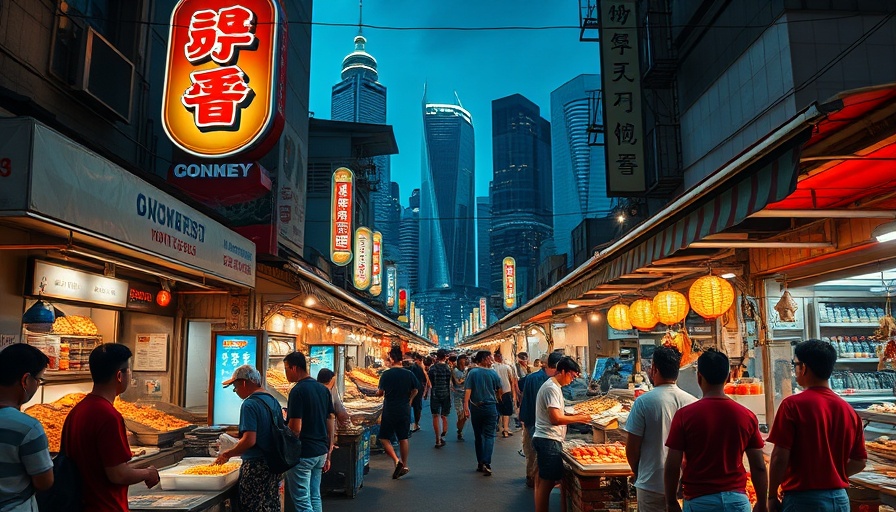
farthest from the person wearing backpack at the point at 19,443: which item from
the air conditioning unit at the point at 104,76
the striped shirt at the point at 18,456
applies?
the air conditioning unit at the point at 104,76

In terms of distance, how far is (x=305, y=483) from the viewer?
6.76 meters

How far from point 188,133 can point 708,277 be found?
7.00 metres

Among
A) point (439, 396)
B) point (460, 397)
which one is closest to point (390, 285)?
point (460, 397)

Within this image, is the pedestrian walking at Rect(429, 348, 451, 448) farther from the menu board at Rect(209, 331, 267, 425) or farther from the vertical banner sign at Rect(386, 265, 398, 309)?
the vertical banner sign at Rect(386, 265, 398, 309)

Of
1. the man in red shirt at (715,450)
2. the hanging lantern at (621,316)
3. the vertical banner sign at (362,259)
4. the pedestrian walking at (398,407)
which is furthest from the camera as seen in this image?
the vertical banner sign at (362,259)

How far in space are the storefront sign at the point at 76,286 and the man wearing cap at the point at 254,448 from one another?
3.52 m

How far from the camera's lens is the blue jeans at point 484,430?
11.1 m

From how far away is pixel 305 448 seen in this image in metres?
6.80

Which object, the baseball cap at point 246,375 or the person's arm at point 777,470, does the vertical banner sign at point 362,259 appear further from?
the person's arm at point 777,470

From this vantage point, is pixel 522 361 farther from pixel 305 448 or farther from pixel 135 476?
pixel 135 476

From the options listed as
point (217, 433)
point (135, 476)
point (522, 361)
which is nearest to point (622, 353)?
point (522, 361)

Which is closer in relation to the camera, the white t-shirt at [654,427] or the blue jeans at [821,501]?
the blue jeans at [821,501]

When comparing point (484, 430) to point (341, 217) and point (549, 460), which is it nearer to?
point (549, 460)

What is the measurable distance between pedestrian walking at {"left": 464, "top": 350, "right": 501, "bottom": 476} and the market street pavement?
0.34 m
